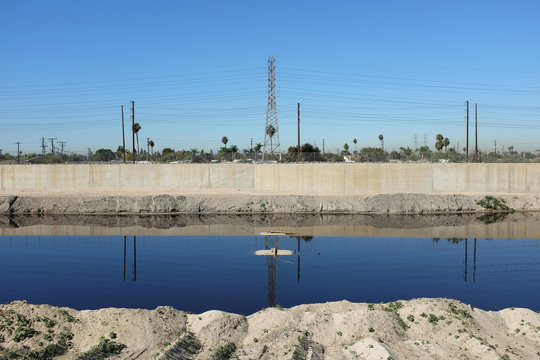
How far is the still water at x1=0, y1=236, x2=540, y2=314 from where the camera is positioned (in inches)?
794

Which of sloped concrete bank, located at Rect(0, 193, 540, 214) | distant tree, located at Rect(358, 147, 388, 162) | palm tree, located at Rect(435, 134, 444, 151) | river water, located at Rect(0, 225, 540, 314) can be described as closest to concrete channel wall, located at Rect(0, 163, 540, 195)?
sloped concrete bank, located at Rect(0, 193, 540, 214)

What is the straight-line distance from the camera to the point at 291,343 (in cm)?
1427

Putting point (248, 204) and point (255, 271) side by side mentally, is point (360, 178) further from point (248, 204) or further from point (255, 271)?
point (255, 271)

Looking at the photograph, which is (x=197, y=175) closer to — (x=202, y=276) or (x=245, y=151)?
(x=245, y=151)

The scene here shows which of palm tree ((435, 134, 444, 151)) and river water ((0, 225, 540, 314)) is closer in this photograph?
river water ((0, 225, 540, 314))

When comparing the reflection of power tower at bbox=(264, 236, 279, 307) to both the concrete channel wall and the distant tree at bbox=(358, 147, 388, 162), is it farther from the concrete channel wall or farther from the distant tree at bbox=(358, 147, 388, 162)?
the distant tree at bbox=(358, 147, 388, 162)

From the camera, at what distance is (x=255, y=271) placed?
24688 mm

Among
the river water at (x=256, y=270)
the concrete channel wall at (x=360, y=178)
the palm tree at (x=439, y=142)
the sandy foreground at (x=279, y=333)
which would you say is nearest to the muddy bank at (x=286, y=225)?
the river water at (x=256, y=270)

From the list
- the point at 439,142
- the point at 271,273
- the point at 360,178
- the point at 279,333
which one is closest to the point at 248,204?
the point at 360,178

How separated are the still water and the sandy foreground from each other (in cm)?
270

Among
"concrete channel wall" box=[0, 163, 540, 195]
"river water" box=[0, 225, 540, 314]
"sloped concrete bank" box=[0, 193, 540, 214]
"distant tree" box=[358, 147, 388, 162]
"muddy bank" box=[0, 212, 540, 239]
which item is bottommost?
"river water" box=[0, 225, 540, 314]

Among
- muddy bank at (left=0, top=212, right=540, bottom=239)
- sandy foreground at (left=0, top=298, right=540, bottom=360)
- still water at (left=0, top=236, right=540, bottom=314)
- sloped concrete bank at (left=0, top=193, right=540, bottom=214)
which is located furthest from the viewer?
sloped concrete bank at (left=0, top=193, right=540, bottom=214)

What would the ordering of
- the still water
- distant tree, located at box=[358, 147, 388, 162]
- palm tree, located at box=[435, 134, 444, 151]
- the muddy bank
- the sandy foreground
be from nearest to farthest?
1. the sandy foreground
2. the still water
3. the muddy bank
4. distant tree, located at box=[358, 147, 388, 162]
5. palm tree, located at box=[435, 134, 444, 151]

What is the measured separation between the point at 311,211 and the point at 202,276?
2473 centimetres
